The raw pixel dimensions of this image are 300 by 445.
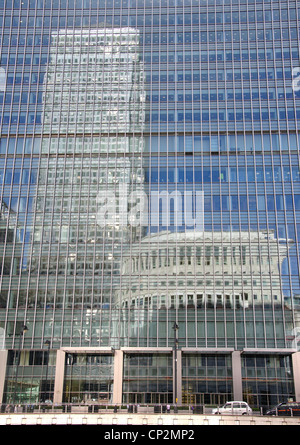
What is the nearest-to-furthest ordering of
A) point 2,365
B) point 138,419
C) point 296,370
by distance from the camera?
point 138,419 → point 296,370 → point 2,365

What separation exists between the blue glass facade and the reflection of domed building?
0.18 m

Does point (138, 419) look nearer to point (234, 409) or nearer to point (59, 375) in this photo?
point (234, 409)

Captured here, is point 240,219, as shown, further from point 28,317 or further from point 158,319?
point 28,317

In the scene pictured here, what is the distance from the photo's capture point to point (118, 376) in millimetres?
50875

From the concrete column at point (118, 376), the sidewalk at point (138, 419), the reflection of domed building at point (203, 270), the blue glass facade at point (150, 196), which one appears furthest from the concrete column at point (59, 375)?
the sidewalk at point (138, 419)

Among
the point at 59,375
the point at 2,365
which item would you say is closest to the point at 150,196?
the point at 59,375

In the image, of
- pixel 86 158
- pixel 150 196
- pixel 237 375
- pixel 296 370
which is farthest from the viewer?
pixel 86 158

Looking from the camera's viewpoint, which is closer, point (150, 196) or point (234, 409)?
point (234, 409)

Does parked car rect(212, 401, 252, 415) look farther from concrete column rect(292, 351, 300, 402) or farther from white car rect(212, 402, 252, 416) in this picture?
concrete column rect(292, 351, 300, 402)

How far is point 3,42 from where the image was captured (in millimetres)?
64688

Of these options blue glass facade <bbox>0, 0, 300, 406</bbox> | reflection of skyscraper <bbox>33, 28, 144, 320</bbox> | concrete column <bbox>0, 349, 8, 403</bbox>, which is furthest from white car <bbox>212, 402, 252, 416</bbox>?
concrete column <bbox>0, 349, 8, 403</bbox>

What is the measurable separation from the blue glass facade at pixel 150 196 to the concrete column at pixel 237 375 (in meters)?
0.28

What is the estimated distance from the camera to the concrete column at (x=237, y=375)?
48.7 m

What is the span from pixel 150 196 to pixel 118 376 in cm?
2322
